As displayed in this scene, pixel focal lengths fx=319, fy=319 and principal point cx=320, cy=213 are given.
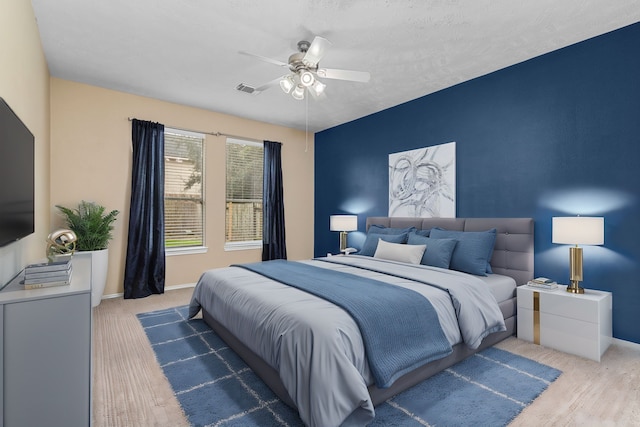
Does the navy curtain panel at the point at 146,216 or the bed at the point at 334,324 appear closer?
the bed at the point at 334,324

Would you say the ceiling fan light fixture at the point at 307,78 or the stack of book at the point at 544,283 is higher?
the ceiling fan light fixture at the point at 307,78

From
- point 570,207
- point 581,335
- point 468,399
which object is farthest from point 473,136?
point 468,399

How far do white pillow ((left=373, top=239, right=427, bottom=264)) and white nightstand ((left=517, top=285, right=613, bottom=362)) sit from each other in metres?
1.00

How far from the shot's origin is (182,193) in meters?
4.85

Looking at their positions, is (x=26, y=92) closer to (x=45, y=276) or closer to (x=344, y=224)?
(x=45, y=276)

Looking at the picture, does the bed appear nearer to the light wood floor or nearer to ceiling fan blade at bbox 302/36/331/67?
the light wood floor

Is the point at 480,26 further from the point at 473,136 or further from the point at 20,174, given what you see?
the point at 20,174

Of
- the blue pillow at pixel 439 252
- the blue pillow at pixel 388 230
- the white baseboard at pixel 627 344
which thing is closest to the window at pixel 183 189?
the blue pillow at pixel 388 230

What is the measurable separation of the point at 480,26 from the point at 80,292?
341 centimetres

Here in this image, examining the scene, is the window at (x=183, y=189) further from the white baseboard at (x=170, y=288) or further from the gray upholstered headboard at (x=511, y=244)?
the gray upholstered headboard at (x=511, y=244)

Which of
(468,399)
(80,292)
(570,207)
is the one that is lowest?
(468,399)

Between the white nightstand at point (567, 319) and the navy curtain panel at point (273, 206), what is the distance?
3.77m

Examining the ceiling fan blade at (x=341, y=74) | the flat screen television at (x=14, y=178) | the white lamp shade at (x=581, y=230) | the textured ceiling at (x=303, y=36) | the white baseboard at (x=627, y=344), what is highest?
the textured ceiling at (x=303, y=36)

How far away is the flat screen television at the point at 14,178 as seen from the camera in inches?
62.7
